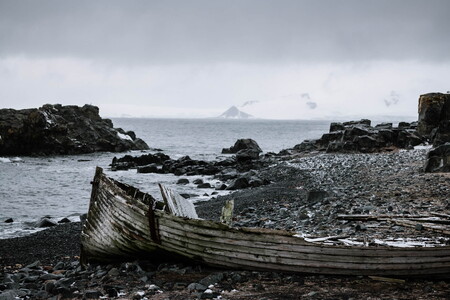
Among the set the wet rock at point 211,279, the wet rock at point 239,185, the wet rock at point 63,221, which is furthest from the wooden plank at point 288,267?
the wet rock at point 239,185

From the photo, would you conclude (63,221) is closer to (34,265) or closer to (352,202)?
(34,265)

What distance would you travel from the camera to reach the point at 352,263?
7930 millimetres

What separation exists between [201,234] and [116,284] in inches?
75.2

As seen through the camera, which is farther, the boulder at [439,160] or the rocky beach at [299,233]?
the boulder at [439,160]

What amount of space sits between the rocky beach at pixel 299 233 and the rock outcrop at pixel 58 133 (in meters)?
33.7

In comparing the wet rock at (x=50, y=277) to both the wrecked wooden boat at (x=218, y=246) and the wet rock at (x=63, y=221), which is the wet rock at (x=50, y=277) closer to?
the wrecked wooden boat at (x=218, y=246)

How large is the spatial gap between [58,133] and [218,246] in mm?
52256

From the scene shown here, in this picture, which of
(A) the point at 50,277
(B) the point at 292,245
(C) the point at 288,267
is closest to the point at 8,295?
(A) the point at 50,277

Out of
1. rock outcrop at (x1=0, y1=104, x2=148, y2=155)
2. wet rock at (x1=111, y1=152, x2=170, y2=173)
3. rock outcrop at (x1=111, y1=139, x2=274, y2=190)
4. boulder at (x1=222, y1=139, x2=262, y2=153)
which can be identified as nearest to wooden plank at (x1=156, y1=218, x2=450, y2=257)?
rock outcrop at (x1=111, y1=139, x2=274, y2=190)

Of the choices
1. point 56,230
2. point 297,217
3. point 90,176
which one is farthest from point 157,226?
point 90,176

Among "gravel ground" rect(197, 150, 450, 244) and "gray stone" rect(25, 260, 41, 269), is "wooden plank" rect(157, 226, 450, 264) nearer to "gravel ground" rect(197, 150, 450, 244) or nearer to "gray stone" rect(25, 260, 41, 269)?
"gravel ground" rect(197, 150, 450, 244)

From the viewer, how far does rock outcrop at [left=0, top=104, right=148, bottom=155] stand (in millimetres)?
52688

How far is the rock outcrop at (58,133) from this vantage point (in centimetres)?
5269

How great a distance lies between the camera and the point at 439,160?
22.2m
